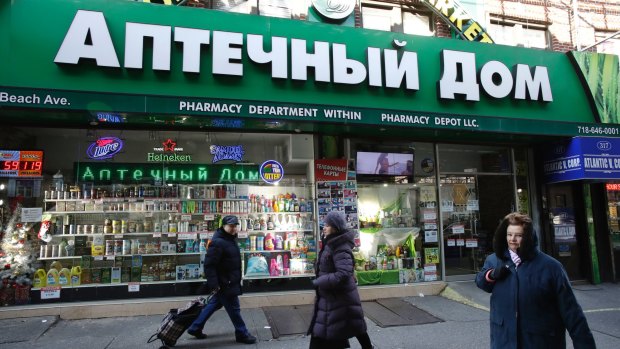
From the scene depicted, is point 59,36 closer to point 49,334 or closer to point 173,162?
point 173,162

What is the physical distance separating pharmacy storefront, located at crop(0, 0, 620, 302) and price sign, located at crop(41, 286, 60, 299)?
2 centimetres

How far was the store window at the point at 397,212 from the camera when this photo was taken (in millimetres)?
8375

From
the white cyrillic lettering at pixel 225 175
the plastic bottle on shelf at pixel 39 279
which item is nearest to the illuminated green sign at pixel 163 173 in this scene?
the white cyrillic lettering at pixel 225 175

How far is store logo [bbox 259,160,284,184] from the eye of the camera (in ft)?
26.2

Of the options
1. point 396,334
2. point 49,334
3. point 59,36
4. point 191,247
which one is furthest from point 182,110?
point 396,334

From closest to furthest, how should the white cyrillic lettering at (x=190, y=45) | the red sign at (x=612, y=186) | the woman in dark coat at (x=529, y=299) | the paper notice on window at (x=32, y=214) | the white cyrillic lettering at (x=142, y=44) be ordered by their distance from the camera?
the woman in dark coat at (x=529, y=299), the white cyrillic lettering at (x=142, y=44), the white cyrillic lettering at (x=190, y=45), the paper notice on window at (x=32, y=214), the red sign at (x=612, y=186)

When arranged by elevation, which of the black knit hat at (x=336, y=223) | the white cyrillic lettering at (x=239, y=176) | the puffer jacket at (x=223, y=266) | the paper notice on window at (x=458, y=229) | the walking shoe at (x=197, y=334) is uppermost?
the white cyrillic lettering at (x=239, y=176)

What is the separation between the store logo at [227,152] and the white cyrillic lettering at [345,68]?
235cm

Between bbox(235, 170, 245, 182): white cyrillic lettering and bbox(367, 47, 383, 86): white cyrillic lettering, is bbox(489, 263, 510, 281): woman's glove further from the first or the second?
bbox(235, 170, 245, 182): white cyrillic lettering

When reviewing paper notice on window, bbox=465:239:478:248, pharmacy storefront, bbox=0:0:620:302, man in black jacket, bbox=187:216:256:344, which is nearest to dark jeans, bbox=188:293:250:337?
man in black jacket, bbox=187:216:256:344

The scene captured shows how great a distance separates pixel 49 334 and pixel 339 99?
19.6 feet

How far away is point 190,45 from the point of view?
22.2 feet

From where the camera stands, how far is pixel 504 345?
108 inches

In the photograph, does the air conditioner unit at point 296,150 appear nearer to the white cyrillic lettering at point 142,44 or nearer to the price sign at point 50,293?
the white cyrillic lettering at point 142,44
